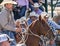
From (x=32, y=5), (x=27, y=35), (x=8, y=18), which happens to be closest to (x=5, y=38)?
(x=27, y=35)

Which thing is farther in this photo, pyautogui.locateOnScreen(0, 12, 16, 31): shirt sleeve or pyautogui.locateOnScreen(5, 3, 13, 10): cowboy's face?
pyautogui.locateOnScreen(5, 3, 13, 10): cowboy's face

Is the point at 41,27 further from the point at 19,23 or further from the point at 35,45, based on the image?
the point at 19,23

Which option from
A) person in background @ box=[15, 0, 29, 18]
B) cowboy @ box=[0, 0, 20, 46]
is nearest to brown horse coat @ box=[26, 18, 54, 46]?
cowboy @ box=[0, 0, 20, 46]

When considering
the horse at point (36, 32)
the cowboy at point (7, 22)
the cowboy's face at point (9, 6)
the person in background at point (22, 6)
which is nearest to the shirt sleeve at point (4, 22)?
the cowboy at point (7, 22)

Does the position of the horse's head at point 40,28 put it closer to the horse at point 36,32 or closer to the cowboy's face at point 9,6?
the horse at point 36,32

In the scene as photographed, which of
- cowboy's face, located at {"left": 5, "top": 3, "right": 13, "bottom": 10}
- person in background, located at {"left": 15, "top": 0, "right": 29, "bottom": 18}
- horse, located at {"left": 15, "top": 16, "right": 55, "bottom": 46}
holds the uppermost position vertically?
cowboy's face, located at {"left": 5, "top": 3, "right": 13, "bottom": 10}

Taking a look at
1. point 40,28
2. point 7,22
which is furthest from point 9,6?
point 40,28

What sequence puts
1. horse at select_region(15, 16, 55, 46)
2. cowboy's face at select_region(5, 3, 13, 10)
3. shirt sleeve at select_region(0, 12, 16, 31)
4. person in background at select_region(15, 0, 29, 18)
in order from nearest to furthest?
horse at select_region(15, 16, 55, 46) → shirt sleeve at select_region(0, 12, 16, 31) → cowboy's face at select_region(5, 3, 13, 10) → person in background at select_region(15, 0, 29, 18)

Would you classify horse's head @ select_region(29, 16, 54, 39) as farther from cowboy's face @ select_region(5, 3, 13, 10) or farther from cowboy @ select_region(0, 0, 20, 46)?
cowboy's face @ select_region(5, 3, 13, 10)

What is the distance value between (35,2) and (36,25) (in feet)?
14.0

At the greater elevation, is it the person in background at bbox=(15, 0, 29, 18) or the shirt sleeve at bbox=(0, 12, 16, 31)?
the shirt sleeve at bbox=(0, 12, 16, 31)

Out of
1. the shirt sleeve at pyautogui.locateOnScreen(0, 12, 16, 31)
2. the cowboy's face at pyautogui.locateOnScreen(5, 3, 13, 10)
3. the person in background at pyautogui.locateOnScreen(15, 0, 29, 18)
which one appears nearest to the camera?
the shirt sleeve at pyautogui.locateOnScreen(0, 12, 16, 31)

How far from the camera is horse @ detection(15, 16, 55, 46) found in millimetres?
7105

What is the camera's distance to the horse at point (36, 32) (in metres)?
7.11
